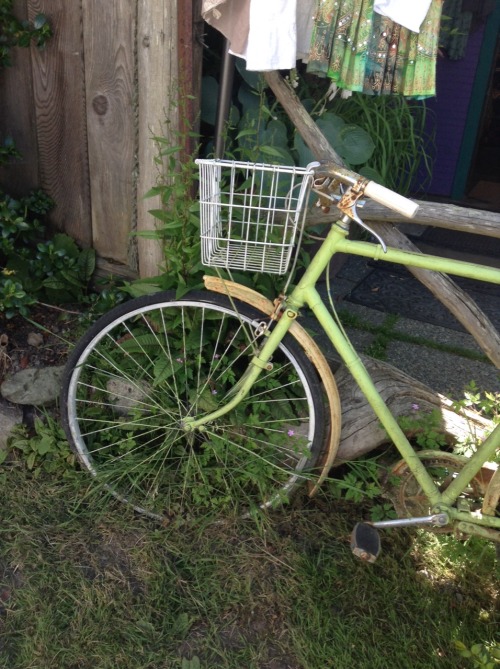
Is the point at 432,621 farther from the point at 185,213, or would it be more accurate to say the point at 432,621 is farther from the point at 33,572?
the point at 185,213

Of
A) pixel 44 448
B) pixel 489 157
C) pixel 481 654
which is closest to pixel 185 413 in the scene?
pixel 44 448

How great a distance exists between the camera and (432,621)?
2.60 meters

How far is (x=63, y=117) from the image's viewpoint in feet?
11.4

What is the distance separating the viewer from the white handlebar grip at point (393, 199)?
7.02 feet

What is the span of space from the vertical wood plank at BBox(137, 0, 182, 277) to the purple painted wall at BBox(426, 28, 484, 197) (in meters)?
3.31

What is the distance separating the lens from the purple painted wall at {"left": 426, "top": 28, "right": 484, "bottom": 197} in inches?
231

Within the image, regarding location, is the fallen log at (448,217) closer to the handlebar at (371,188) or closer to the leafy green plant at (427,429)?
the handlebar at (371,188)

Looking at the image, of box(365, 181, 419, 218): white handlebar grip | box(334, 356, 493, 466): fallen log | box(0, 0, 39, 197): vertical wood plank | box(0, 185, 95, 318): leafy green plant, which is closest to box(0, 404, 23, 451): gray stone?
box(0, 185, 95, 318): leafy green plant

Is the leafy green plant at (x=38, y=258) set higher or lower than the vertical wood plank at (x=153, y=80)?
lower

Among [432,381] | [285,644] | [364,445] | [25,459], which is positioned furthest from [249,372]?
[432,381]

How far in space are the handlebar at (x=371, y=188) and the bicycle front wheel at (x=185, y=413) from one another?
64 centimetres

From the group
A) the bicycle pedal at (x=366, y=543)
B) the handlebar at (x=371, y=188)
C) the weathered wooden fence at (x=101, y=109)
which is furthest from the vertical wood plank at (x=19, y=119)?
the bicycle pedal at (x=366, y=543)

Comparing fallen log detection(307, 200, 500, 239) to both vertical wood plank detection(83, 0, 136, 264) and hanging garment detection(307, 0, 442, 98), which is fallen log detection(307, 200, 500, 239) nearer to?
hanging garment detection(307, 0, 442, 98)

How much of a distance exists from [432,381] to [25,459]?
2040 mm
